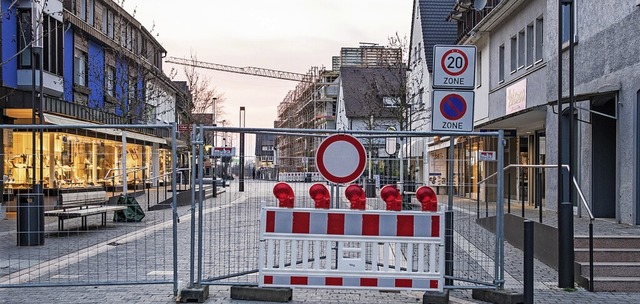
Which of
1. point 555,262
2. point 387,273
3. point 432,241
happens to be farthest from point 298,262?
point 555,262

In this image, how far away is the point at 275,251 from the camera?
8.53 m

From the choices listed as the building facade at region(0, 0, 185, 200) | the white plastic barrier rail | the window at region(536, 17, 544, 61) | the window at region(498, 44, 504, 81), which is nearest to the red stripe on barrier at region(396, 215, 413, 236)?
the white plastic barrier rail

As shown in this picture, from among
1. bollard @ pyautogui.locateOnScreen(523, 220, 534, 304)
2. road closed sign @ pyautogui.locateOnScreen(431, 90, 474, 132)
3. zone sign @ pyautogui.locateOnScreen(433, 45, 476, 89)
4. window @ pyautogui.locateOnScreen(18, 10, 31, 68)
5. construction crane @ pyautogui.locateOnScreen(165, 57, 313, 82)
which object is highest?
construction crane @ pyautogui.locateOnScreen(165, 57, 313, 82)

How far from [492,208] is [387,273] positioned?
309 centimetres

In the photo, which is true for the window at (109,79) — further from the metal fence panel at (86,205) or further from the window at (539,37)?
the metal fence panel at (86,205)

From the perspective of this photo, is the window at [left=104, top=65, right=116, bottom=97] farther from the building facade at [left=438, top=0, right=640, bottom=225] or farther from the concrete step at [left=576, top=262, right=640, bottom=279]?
the concrete step at [left=576, top=262, right=640, bottom=279]

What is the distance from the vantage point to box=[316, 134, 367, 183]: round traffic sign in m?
8.79

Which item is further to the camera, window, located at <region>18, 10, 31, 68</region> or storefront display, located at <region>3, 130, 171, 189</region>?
window, located at <region>18, 10, 31, 68</region>

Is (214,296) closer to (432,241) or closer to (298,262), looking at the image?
(298,262)

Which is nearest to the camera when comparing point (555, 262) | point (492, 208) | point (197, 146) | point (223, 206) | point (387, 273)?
point (387, 273)

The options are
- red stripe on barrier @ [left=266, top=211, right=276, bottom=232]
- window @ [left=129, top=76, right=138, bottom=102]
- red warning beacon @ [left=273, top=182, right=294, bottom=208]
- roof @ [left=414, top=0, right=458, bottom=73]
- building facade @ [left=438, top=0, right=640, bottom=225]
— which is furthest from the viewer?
roof @ [left=414, top=0, right=458, bottom=73]

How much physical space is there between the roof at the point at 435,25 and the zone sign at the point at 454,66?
36.2m

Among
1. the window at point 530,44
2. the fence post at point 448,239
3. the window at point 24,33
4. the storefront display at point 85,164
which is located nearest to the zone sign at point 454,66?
the fence post at point 448,239

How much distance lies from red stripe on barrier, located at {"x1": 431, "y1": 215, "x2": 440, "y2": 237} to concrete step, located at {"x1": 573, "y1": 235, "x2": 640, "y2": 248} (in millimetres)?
3595
